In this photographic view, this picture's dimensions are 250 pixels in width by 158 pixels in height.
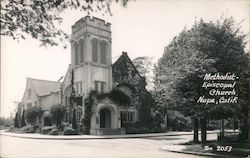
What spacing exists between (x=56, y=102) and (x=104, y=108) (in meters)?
6.70

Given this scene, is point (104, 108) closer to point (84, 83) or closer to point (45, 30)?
point (84, 83)

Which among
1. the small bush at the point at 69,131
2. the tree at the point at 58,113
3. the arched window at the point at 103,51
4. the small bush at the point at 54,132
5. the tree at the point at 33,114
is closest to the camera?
the small bush at the point at 69,131

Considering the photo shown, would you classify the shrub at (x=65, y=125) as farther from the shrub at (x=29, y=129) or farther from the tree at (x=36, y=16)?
the tree at (x=36, y=16)

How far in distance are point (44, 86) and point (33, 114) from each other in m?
4.23

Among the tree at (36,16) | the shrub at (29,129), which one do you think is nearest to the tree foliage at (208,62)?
the tree at (36,16)

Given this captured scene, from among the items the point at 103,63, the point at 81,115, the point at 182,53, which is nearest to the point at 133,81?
the point at 103,63

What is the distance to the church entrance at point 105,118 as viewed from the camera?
35.4 metres

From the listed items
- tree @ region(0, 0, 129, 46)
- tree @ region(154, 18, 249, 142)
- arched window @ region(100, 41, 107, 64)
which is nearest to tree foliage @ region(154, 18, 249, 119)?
tree @ region(154, 18, 249, 142)

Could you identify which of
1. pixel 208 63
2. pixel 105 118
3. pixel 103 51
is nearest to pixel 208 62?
pixel 208 63

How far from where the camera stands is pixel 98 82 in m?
34.9

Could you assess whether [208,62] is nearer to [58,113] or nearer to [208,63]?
[208,63]

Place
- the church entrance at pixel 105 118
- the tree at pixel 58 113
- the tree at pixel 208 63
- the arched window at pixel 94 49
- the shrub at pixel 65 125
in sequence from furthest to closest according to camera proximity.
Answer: the tree at pixel 58 113, the church entrance at pixel 105 118, the arched window at pixel 94 49, the shrub at pixel 65 125, the tree at pixel 208 63

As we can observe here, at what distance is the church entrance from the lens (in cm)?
3544

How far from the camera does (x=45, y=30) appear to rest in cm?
948
